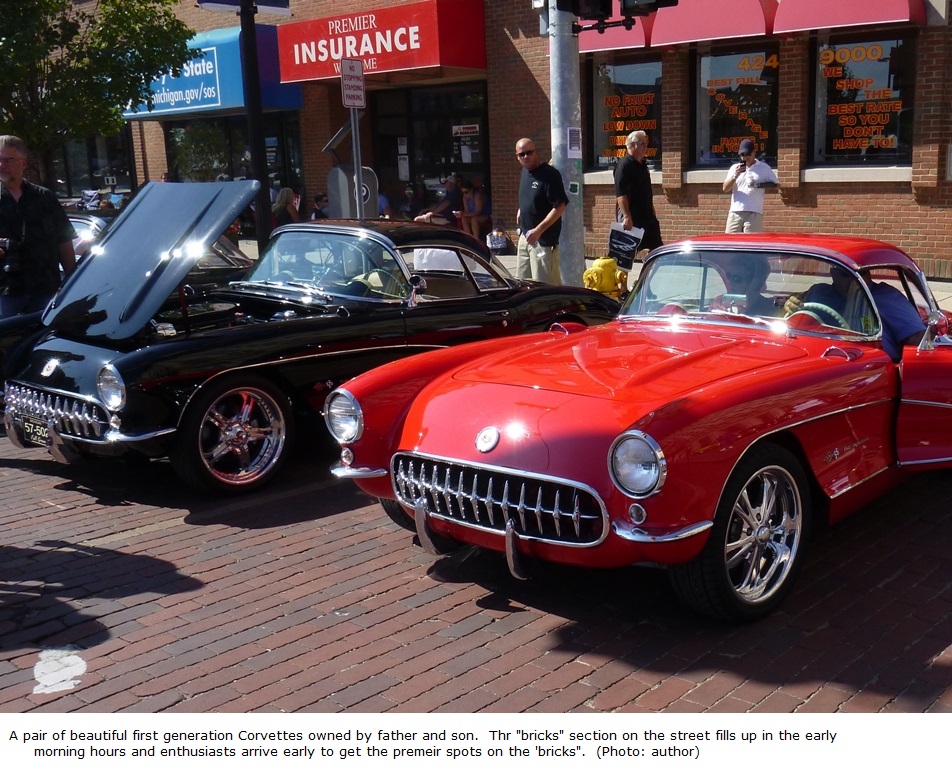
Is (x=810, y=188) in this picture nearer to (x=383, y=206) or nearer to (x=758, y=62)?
(x=758, y=62)

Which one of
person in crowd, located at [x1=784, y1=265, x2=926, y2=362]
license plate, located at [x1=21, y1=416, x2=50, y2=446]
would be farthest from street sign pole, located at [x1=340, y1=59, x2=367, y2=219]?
person in crowd, located at [x1=784, y1=265, x2=926, y2=362]

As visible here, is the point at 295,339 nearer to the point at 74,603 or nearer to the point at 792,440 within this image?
the point at 74,603

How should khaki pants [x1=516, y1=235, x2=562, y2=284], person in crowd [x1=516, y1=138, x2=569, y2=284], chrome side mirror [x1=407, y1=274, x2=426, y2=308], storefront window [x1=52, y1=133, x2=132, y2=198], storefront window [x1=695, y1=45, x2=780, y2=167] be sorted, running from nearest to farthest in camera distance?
chrome side mirror [x1=407, y1=274, x2=426, y2=308] → person in crowd [x1=516, y1=138, x2=569, y2=284] → khaki pants [x1=516, y1=235, x2=562, y2=284] → storefront window [x1=695, y1=45, x2=780, y2=167] → storefront window [x1=52, y1=133, x2=132, y2=198]

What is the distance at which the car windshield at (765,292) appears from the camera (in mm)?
4996

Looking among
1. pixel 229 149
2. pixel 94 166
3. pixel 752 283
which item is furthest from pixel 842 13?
pixel 94 166

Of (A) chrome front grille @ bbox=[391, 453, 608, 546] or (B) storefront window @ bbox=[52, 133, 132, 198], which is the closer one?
(A) chrome front grille @ bbox=[391, 453, 608, 546]

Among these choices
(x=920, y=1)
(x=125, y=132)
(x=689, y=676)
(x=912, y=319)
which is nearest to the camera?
(x=689, y=676)

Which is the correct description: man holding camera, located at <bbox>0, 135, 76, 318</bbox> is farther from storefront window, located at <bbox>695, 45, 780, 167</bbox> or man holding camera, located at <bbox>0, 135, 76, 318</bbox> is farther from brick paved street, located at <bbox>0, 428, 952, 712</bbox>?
storefront window, located at <bbox>695, 45, 780, 167</bbox>

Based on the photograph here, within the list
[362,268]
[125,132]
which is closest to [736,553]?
[362,268]

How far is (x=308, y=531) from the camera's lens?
543cm

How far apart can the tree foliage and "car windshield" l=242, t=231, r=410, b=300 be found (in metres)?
6.69

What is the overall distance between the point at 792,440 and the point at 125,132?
74.6 feet

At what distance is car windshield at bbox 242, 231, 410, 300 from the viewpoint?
6.91m

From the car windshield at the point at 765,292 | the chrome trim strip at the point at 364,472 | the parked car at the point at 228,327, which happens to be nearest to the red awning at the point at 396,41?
the parked car at the point at 228,327
